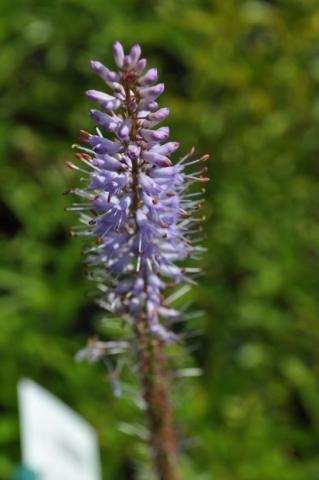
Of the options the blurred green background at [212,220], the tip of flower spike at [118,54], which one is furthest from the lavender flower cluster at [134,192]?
the blurred green background at [212,220]

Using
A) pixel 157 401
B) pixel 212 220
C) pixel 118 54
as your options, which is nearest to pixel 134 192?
pixel 118 54

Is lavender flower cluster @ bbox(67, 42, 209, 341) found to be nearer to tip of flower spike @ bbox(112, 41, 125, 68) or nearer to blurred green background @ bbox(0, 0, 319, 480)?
tip of flower spike @ bbox(112, 41, 125, 68)

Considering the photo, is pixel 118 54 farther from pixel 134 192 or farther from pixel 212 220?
pixel 212 220

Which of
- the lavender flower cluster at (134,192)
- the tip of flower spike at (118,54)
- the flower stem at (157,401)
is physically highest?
the tip of flower spike at (118,54)

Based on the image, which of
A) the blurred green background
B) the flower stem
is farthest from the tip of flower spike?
the blurred green background

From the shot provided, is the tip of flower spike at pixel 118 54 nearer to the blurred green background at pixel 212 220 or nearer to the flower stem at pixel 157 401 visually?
the flower stem at pixel 157 401

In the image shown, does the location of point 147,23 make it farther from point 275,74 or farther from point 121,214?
point 121,214

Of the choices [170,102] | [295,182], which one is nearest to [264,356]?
[295,182]

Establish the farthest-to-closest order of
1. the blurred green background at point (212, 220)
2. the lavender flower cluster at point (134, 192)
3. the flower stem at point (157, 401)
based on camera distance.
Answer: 1. the blurred green background at point (212, 220)
2. the flower stem at point (157, 401)
3. the lavender flower cluster at point (134, 192)
